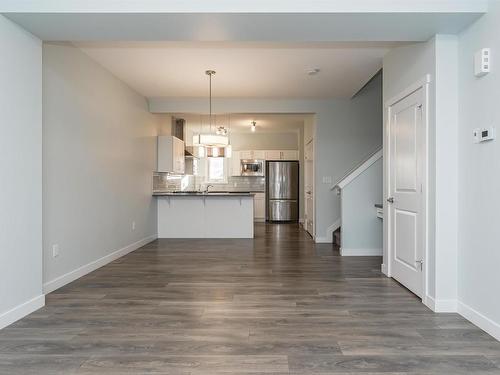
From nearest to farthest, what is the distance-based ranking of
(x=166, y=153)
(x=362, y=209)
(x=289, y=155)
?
(x=362, y=209), (x=166, y=153), (x=289, y=155)

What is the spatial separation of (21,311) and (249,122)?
269 inches

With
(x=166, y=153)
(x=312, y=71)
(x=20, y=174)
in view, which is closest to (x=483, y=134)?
(x=312, y=71)

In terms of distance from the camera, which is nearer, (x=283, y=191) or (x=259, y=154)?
(x=283, y=191)

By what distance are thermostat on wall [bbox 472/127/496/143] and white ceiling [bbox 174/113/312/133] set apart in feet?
17.2

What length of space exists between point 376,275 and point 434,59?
2.23 meters

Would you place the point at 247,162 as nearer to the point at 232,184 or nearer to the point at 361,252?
the point at 232,184

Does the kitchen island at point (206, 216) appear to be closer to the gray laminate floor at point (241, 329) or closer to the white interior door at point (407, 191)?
the gray laminate floor at point (241, 329)

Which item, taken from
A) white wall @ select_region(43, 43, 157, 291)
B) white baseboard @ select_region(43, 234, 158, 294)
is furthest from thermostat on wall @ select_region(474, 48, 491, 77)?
white baseboard @ select_region(43, 234, 158, 294)

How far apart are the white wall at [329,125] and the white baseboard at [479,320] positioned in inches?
140

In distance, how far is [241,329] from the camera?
7.98 ft

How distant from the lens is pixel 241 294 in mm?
3240

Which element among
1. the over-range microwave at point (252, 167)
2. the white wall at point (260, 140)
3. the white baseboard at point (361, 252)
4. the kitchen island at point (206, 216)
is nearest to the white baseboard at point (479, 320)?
the white baseboard at point (361, 252)

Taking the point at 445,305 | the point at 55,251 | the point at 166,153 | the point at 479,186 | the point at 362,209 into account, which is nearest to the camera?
the point at 479,186

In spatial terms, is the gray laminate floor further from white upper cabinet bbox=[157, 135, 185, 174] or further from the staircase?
white upper cabinet bbox=[157, 135, 185, 174]
